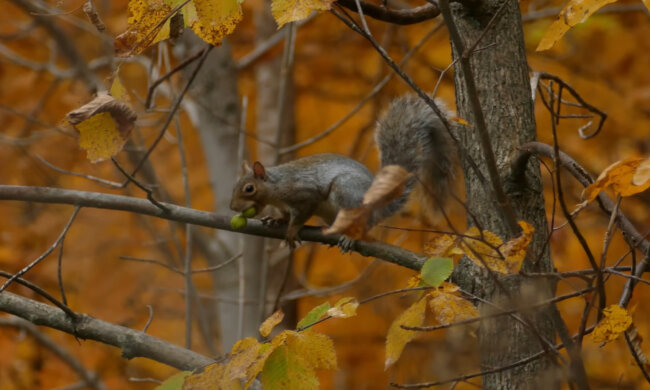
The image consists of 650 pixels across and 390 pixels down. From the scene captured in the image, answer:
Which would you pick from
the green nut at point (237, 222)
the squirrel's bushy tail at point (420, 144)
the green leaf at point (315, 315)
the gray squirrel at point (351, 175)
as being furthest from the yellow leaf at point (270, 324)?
the squirrel's bushy tail at point (420, 144)

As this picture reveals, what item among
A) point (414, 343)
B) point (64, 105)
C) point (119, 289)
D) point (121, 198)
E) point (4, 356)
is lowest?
point (121, 198)

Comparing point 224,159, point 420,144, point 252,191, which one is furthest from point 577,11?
point 224,159

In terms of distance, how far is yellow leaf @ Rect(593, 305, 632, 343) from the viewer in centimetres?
174

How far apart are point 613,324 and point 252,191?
220 cm

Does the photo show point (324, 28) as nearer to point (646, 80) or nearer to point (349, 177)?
point (646, 80)

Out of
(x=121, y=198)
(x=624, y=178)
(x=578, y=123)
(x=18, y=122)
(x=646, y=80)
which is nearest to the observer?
(x=624, y=178)

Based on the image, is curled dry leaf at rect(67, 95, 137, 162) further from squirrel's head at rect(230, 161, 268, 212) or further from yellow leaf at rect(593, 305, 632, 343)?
squirrel's head at rect(230, 161, 268, 212)

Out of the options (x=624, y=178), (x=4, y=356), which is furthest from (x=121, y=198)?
(x=4, y=356)

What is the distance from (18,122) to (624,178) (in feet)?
20.9

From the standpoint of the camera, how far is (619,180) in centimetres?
161

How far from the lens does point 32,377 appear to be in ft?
20.2

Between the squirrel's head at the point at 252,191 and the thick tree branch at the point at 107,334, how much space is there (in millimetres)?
1209

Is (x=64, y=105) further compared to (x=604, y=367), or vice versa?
(x=64, y=105)

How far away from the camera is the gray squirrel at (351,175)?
3.34 meters
